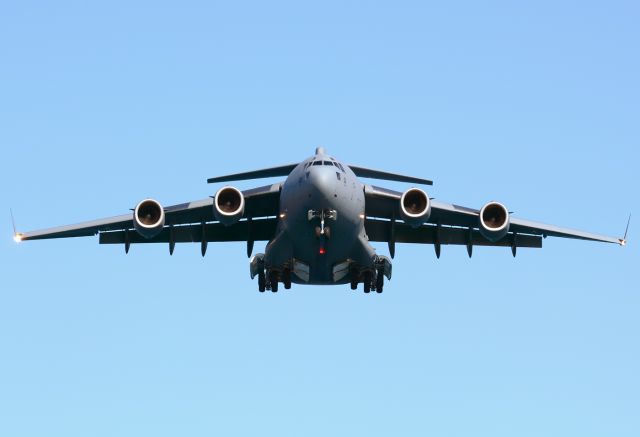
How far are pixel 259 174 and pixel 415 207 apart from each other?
3.64m

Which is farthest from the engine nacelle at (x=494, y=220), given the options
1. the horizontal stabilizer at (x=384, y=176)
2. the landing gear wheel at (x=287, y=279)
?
the landing gear wheel at (x=287, y=279)

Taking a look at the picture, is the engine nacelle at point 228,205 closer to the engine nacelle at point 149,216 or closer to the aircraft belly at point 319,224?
the aircraft belly at point 319,224

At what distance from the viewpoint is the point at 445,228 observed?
28547 millimetres

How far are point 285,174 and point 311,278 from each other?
248 centimetres

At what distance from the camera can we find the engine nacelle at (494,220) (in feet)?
84.2

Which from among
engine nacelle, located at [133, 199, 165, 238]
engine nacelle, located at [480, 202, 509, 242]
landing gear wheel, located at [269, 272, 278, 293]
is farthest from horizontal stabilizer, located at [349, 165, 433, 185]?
engine nacelle, located at [133, 199, 165, 238]

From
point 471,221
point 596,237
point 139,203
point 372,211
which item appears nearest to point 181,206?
point 139,203

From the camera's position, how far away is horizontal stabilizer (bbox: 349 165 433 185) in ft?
87.5

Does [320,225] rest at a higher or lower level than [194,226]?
lower

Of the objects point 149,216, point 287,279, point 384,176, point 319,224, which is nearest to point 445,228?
point 384,176

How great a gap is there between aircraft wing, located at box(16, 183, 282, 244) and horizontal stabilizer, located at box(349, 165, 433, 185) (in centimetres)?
171

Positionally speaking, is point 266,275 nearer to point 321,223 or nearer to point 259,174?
point 259,174

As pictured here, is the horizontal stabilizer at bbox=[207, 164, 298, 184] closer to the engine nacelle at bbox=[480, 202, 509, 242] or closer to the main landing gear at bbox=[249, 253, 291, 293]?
the main landing gear at bbox=[249, 253, 291, 293]

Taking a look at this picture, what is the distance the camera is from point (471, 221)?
27.6 m
